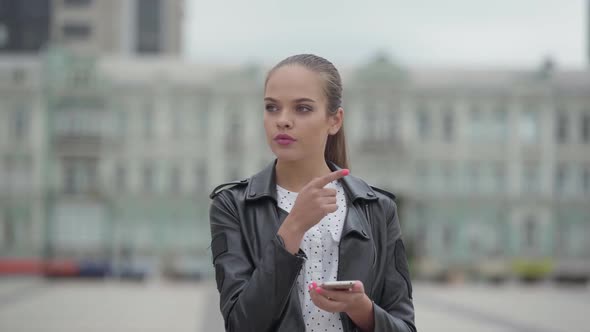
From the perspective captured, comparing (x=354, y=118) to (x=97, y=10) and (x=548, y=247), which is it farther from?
(x=97, y=10)

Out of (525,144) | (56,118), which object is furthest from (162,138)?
(525,144)

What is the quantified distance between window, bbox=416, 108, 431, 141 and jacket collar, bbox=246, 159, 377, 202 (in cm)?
4109

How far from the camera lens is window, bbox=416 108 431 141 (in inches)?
1706

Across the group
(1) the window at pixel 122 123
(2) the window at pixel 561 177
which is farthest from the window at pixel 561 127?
(1) the window at pixel 122 123

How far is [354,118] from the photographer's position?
43.0m

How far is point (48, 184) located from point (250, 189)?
4144 cm

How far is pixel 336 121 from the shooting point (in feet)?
8.94

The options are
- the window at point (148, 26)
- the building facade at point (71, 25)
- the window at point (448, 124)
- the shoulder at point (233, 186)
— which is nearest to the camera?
the shoulder at point (233, 186)

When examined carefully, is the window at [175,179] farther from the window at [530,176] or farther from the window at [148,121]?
the window at [530,176]

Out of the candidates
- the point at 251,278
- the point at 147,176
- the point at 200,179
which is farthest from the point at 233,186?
the point at 147,176

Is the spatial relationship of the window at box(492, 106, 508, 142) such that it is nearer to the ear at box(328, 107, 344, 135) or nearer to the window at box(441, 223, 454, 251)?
the window at box(441, 223, 454, 251)

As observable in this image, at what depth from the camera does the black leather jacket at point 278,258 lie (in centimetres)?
241

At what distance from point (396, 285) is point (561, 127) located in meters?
42.9

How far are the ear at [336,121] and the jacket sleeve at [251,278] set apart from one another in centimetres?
46
